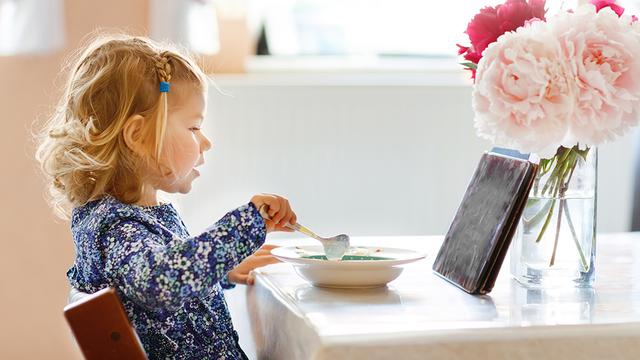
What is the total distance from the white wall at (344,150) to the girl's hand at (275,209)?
4.96 feet

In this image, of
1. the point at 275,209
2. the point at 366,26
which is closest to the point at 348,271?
the point at 275,209

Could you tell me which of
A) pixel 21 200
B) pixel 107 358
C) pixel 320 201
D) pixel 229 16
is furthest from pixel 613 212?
pixel 107 358

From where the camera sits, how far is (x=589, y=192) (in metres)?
1.21

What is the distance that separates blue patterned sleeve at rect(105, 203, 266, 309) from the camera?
116 cm

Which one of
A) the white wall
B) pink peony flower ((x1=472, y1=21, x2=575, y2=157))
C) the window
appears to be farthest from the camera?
the window

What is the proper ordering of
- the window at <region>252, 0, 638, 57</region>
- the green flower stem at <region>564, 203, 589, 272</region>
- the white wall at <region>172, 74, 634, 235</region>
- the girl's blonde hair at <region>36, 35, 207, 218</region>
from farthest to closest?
the window at <region>252, 0, 638, 57</region> → the white wall at <region>172, 74, 634, 235</region> → the girl's blonde hair at <region>36, 35, 207, 218</region> → the green flower stem at <region>564, 203, 589, 272</region>

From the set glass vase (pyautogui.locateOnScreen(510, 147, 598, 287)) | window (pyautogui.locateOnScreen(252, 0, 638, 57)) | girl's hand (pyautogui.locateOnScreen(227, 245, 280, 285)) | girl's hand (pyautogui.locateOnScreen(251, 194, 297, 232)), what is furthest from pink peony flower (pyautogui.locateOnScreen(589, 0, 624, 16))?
window (pyautogui.locateOnScreen(252, 0, 638, 57))

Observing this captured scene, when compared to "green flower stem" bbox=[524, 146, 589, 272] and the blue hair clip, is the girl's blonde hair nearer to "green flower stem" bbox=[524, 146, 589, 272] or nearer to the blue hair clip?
the blue hair clip

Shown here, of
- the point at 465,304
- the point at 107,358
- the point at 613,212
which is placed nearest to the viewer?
A: the point at 107,358

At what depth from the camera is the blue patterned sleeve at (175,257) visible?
116 cm

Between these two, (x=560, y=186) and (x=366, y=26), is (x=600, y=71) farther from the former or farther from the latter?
(x=366, y=26)

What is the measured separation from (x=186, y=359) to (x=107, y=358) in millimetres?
330

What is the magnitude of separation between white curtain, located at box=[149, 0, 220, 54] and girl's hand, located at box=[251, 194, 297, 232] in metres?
1.52

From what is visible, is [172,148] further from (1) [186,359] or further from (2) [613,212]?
(2) [613,212]
